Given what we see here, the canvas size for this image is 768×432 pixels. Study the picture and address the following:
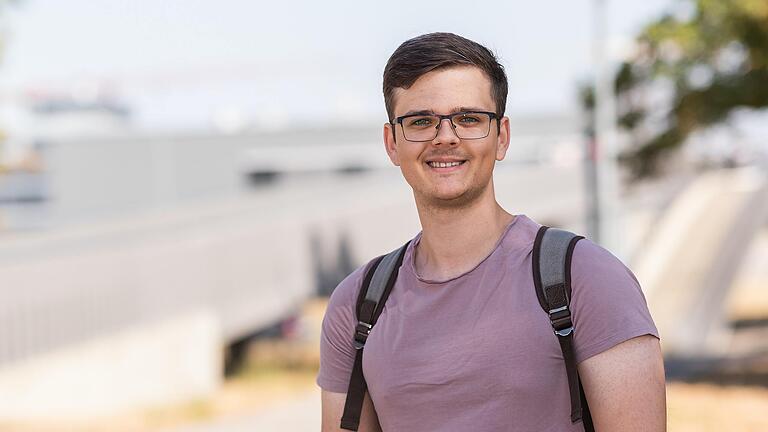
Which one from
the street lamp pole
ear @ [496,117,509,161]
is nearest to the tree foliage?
the street lamp pole

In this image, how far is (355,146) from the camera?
6250 centimetres

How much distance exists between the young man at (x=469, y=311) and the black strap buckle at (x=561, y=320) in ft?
0.05

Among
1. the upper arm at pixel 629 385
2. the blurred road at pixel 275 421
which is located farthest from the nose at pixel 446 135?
the blurred road at pixel 275 421

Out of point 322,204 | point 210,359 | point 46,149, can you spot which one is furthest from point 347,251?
point 46,149

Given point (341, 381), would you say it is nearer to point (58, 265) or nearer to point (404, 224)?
point (58, 265)

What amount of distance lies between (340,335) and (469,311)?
42cm

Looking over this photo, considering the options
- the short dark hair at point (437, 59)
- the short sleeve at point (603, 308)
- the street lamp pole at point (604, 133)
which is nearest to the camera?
the short sleeve at point (603, 308)

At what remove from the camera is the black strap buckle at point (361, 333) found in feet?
9.02

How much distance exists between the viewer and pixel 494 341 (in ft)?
8.16

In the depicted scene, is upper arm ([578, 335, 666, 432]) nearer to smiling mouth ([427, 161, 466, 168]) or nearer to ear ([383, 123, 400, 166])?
smiling mouth ([427, 161, 466, 168])

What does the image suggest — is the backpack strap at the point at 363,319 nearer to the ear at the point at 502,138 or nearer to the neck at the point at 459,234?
the neck at the point at 459,234

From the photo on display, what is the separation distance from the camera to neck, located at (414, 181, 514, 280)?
8.79 feet

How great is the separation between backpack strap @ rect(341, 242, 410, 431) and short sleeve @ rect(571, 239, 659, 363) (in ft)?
1.65

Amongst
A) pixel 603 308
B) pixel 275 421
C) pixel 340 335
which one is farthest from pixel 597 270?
pixel 275 421
